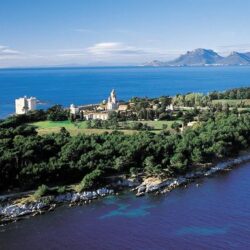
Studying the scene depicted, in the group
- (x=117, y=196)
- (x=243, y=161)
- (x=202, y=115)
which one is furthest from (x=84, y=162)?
(x=202, y=115)

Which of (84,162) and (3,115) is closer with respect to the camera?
(84,162)

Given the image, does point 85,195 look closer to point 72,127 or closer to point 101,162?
point 101,162

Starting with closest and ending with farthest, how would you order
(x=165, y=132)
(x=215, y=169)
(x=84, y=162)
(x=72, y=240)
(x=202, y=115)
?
(x=72, y=240), (x=84, y=162), (x=215, y=169), (x=165, y=132), (x=202, y=115)

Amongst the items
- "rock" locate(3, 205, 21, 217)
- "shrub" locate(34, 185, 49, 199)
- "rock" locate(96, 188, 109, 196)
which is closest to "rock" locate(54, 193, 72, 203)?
"shrub" locate(34, 185, 49, 199)

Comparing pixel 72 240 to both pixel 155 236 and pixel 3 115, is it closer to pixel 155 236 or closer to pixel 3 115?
pixel 155 236

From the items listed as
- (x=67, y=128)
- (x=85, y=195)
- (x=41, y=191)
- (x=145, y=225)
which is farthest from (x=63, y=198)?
(x=67, y=128)

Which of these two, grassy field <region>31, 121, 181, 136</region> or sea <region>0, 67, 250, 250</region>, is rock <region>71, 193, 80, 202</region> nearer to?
sea <region>0, 67, 250, 250</region>
